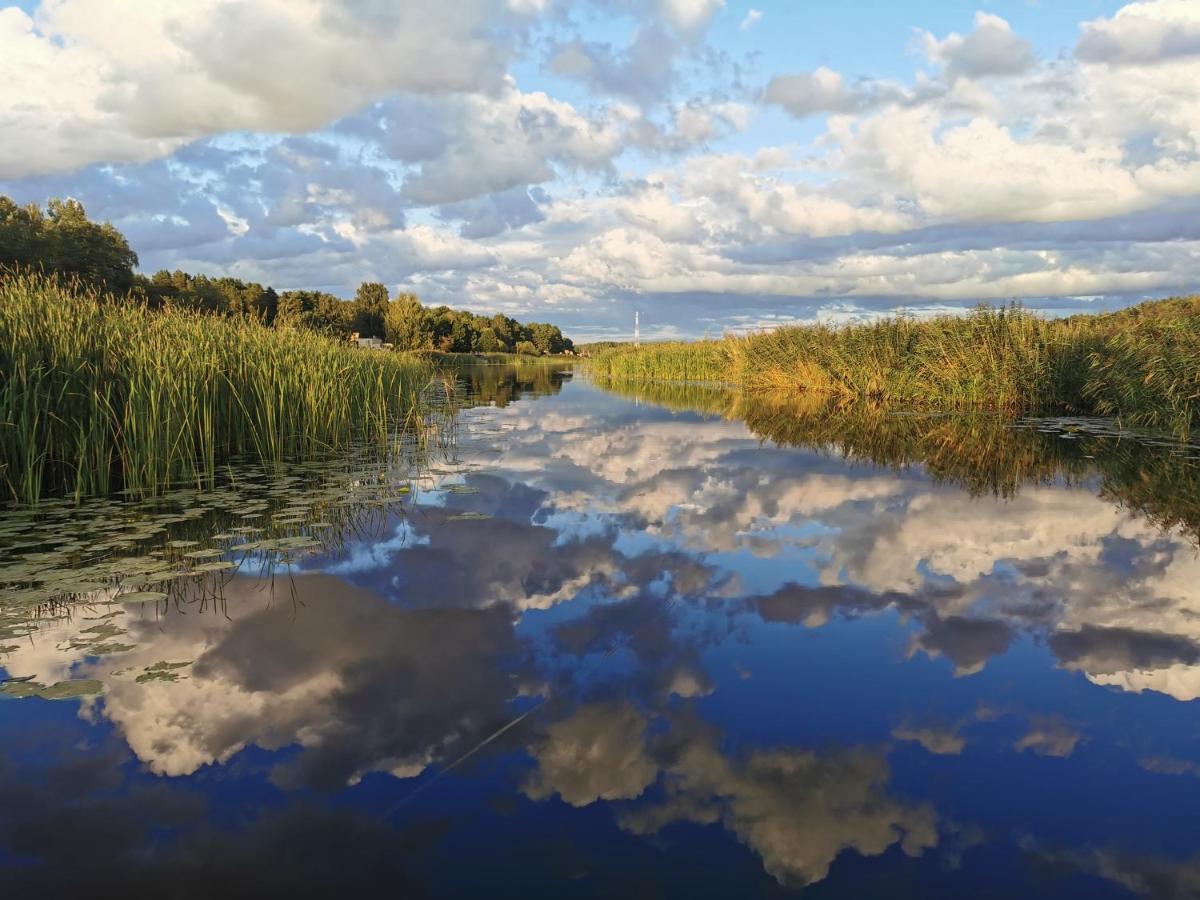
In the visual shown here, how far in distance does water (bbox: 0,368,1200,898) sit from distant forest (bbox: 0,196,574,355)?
8.87 metres

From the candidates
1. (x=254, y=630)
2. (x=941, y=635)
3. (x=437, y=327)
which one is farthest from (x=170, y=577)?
(x=437, y=327)

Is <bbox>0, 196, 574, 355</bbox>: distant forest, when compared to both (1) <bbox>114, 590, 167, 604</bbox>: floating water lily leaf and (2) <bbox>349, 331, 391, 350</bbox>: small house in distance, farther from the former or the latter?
(1) <bbox>114, 590, 167, 604</bbox>: floating water lily leaf

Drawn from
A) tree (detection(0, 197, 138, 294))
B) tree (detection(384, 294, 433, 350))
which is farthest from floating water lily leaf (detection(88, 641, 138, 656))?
tree (detection(384, 294, 433, 350))

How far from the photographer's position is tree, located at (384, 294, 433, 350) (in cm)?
6988

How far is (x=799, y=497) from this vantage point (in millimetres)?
9844

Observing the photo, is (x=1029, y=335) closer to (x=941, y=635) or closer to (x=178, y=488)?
(x=941, y=635)

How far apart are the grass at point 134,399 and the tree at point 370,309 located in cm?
7914

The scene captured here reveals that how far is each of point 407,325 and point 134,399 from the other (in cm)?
6627

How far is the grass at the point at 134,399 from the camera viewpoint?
7.97 metres

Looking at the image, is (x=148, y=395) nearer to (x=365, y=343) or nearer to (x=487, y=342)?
(x=365, y=343)

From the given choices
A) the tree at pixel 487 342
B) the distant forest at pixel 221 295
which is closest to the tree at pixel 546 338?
A: the distant forest at pixel 221 295

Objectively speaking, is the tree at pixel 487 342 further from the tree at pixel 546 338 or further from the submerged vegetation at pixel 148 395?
the submerged vegetation at pixel 148 395

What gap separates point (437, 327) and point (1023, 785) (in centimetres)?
9060

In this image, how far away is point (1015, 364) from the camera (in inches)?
803
